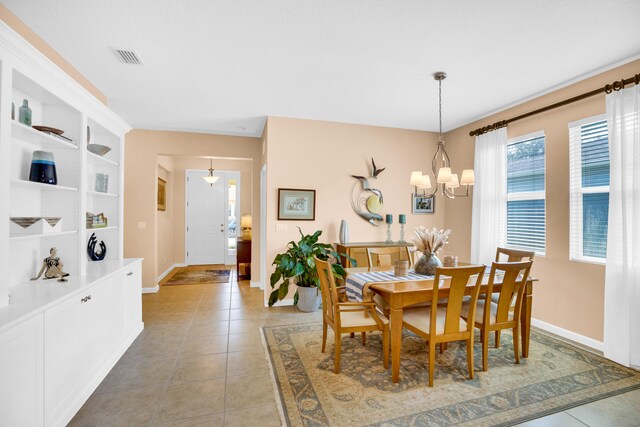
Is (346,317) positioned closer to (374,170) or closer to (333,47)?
(333,47)

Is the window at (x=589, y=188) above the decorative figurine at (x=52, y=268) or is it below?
above

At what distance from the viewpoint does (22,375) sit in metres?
1.51

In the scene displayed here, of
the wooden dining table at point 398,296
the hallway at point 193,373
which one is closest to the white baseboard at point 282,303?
the hallway at point 193,373

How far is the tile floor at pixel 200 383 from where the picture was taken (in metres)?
1.95

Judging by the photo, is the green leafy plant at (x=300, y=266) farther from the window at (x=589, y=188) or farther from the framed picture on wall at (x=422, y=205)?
the window at (x=589, y=188)

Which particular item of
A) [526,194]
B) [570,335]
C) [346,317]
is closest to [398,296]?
[346,317]

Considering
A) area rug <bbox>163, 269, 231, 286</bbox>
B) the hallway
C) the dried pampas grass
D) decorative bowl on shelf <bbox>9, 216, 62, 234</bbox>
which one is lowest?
the hallway

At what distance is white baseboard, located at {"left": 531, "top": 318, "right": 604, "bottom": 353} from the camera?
2.95 m

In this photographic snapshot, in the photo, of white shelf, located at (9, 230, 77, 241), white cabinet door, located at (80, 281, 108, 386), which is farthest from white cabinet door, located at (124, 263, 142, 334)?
white shelf, located at (9, 230, 77, 241)

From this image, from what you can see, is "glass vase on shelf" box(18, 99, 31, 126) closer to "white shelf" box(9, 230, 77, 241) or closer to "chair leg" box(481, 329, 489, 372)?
"white shelf" box(9, 230, 77, 241)

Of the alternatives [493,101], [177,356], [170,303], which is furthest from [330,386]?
[493,101]

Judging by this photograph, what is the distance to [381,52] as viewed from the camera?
259 cm

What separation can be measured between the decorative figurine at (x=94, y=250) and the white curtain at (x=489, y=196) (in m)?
4.67

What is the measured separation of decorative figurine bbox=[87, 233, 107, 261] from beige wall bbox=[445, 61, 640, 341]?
5.00 meters
